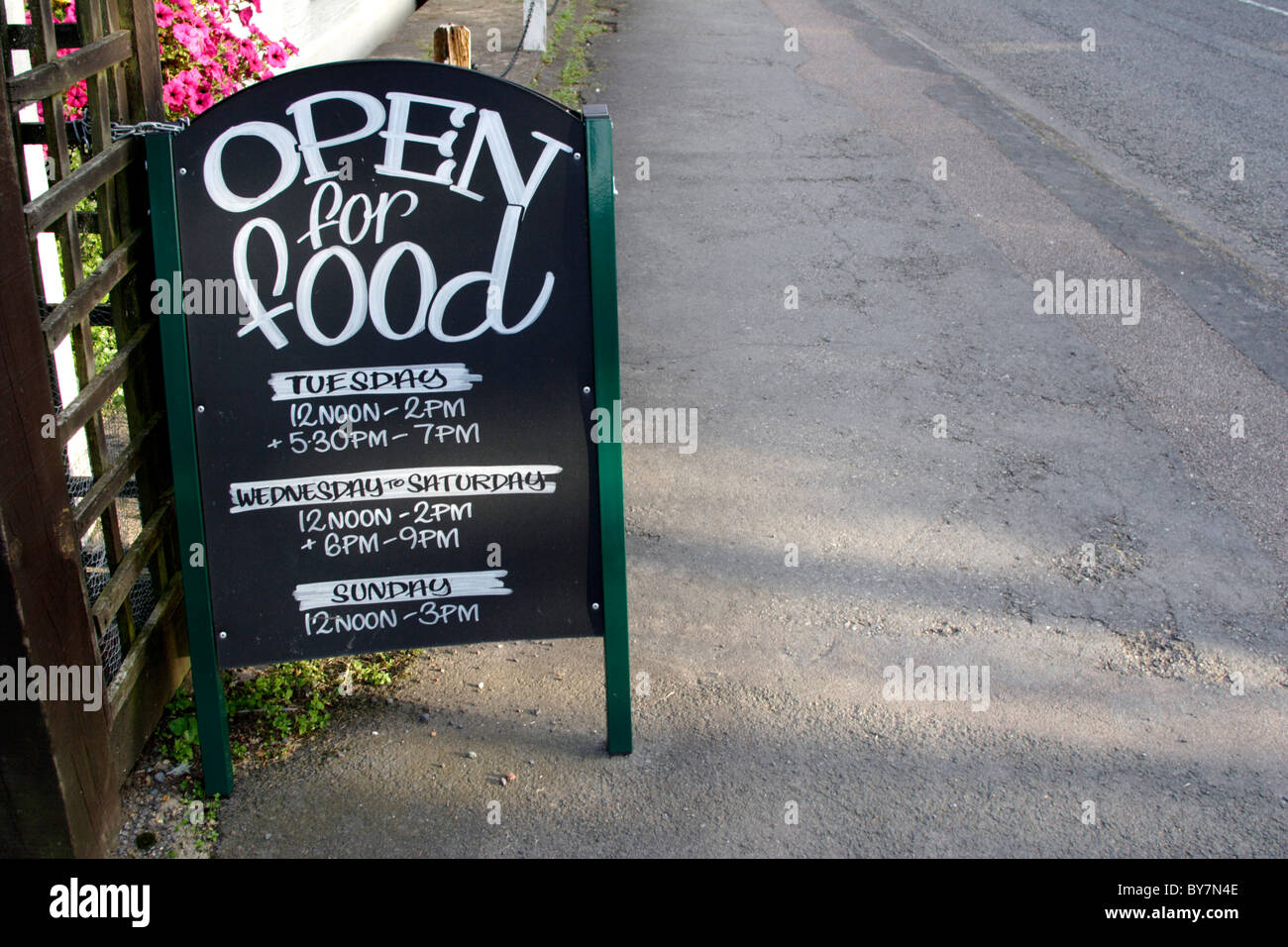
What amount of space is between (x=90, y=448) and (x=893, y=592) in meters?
2.63

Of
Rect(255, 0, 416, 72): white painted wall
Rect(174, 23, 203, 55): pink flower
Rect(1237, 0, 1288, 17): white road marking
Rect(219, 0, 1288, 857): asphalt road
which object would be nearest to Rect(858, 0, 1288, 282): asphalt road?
Rect(1237, 0, 1288, 17): white road marking

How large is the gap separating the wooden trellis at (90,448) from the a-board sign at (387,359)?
8.4 inches

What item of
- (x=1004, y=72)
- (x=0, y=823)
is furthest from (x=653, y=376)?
(x=1004, y=72)

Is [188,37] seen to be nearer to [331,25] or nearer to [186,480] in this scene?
[186,480]

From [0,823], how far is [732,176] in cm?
695

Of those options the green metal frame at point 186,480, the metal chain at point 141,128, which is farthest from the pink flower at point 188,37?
the green metal frame at point 186,480

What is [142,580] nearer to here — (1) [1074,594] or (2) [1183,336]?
(1) [1074,594]

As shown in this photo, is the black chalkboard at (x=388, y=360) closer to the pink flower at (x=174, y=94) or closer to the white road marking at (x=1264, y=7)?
the pink flower at (x=174, y=94)

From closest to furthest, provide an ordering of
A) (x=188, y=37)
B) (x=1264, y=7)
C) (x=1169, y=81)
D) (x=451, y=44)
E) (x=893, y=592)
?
(x=893, y=592) < (x=188, y=37) < (x=451, y=44) < (x=1169, y=81) < (x=1264, y=7)

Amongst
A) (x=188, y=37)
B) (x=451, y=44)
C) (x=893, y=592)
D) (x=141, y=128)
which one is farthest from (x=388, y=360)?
(x=451, y=44)

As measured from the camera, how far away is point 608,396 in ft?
10.5

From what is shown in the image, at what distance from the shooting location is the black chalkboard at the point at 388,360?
2.98 meters

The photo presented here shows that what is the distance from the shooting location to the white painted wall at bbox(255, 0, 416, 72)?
9.26 metres

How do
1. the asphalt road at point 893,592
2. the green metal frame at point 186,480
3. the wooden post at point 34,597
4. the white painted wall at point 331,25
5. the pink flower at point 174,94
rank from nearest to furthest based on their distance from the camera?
1. the wooden post at point 34,597
2. the green metal frame at point 186,480
3. the asphalt road at point 893,592
4. the pink flower at point 174,94
5. the white painted wall at point 331,25
